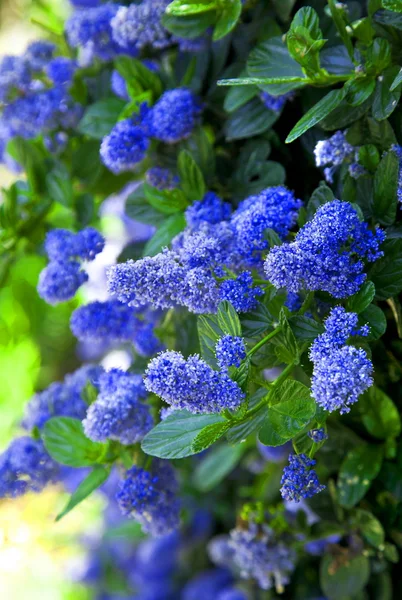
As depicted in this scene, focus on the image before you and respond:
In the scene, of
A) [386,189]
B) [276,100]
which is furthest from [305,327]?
[276,100]

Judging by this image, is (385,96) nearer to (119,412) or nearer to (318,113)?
(318,113)

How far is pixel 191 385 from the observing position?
15.8 inches

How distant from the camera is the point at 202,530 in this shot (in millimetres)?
1056

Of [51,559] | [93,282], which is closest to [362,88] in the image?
[93,282]

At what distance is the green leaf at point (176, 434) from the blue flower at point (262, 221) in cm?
13

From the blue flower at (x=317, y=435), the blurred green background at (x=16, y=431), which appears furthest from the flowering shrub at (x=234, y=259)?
the blurred green background at (x=16, y=431)

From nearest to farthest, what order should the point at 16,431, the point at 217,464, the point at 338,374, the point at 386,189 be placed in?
the point at 338,374
the point at 386,189
the point at 217,464
the point at 16,431

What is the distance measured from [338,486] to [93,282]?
523mm

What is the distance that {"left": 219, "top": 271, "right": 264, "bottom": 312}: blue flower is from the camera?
1.54ft

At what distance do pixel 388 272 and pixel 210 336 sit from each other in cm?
14

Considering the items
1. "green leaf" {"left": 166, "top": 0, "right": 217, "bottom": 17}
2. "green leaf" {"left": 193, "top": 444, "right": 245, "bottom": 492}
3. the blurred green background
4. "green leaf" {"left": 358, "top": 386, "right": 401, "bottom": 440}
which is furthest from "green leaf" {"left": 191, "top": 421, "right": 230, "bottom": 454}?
the blurred green background

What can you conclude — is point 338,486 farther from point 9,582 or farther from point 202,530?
point 9,582

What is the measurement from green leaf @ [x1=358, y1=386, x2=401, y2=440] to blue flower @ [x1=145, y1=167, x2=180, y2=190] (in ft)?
0.91

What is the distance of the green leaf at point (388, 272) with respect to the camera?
487 mm
